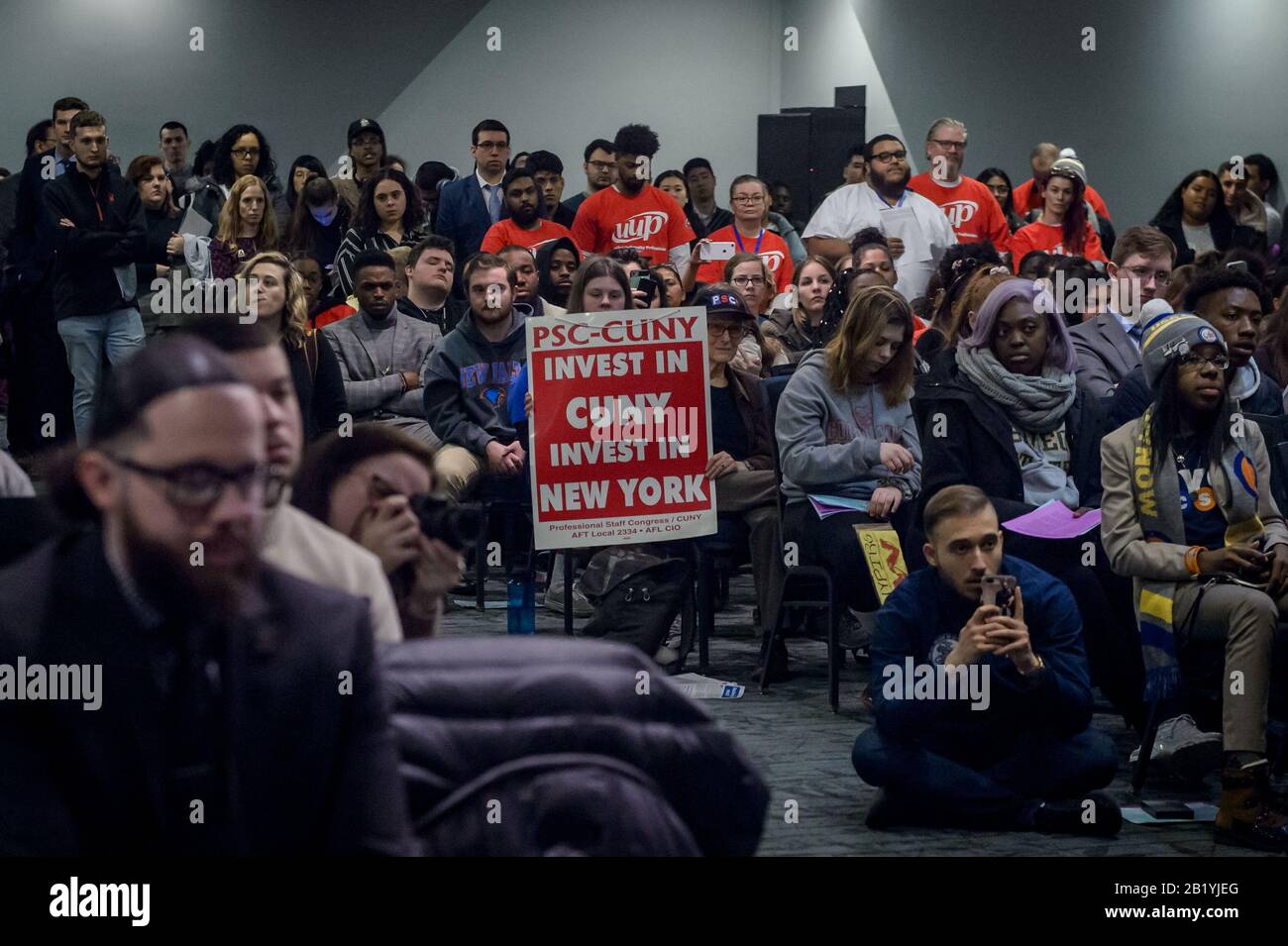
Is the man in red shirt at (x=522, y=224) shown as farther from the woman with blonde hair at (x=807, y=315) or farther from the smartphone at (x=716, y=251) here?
the woman with blonde hair at (x=807, y=315)

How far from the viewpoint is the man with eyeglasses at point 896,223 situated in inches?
391

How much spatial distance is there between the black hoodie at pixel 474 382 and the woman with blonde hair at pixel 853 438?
3.34 ft

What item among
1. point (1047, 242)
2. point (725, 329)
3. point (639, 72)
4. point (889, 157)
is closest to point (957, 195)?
point (889, 157)

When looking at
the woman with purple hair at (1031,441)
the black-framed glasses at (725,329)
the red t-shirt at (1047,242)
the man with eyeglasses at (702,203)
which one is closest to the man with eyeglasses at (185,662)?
the woman with purple hair at (1031,441)

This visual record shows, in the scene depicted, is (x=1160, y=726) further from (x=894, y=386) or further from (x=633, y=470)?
(x=633, y=470)

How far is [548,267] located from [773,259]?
162 cm

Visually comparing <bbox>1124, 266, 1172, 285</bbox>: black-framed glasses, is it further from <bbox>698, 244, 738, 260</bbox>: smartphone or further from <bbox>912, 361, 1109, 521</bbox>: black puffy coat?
<bbox>698, 244, 738, 260</bbox>: smartphone

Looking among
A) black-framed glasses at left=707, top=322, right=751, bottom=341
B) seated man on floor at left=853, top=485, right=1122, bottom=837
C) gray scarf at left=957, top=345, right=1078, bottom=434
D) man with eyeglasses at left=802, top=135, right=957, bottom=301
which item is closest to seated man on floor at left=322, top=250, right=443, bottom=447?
black-framed glasses at left=707, top=322, right=751, bottom=341

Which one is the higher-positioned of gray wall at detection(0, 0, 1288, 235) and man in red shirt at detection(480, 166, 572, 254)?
gray wall at detection(0, 0, 1288, 235)

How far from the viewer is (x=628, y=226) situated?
34.3ft

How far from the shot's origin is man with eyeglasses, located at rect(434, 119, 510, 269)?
10570 millimetres

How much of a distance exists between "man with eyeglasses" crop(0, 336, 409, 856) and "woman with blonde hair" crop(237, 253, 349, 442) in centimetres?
67
